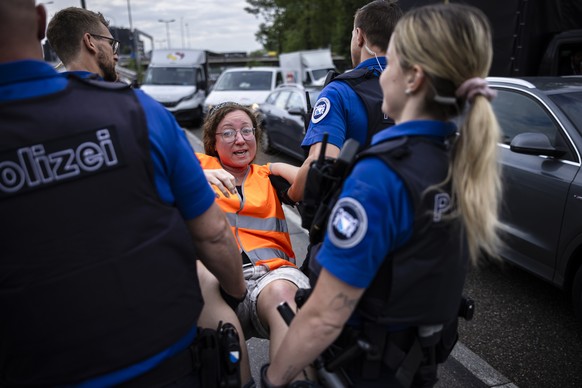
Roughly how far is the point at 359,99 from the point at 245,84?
11.9 m

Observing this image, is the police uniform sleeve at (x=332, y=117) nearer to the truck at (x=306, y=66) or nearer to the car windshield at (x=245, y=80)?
the car windshield at (x=245, y=80)

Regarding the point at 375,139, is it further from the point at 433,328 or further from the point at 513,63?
the point at 513,63

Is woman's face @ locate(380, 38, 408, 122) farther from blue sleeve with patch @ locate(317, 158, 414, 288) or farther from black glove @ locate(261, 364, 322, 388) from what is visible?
black glove @ locate(261, 364, 322, 388)

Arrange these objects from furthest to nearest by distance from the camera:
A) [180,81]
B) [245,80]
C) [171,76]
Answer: [171,76] → [180,81] → [245,80]

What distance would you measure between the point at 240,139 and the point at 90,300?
5.09 ft

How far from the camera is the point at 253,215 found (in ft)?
7.68

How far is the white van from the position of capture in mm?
13000

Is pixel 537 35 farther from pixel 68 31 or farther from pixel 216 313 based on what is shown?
pixel 216 313

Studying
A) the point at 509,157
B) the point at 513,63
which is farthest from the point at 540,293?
the point at 513,63

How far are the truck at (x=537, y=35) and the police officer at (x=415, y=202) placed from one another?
5336mm

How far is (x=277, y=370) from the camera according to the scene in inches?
53.3

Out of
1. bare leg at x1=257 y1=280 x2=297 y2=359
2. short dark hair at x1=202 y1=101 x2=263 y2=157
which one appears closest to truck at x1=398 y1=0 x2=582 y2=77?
short dark hair at x1=202 y1=101 x2=263 y2=157

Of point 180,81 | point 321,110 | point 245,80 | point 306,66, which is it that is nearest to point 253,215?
point 321,110

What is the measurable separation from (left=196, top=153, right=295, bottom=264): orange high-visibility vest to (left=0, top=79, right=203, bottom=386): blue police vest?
3.42 ft
